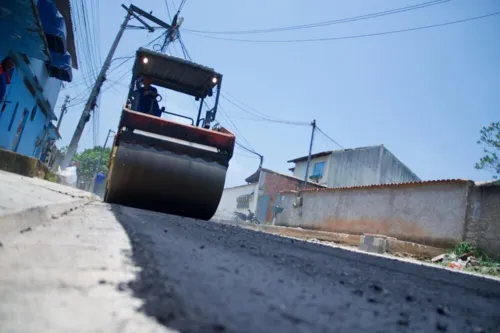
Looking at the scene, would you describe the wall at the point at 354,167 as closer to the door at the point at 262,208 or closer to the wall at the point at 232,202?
the door at the point at 262,208

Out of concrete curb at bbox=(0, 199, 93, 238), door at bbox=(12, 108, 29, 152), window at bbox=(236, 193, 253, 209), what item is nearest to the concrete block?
concrete curb at bbox=(0, 199, 93, 238)

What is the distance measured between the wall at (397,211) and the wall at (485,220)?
0.22 meters

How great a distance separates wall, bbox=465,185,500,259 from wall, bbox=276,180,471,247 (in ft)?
0.72

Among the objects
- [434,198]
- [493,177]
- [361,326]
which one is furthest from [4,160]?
[493,177]

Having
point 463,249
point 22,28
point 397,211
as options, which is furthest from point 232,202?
point 22,28

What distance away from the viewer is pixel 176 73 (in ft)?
22.3

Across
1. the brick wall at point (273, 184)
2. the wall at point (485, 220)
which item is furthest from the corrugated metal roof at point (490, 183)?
the brick wall at point (273, 184)

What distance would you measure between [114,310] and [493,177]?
12162 mm

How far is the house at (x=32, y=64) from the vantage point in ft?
22.3

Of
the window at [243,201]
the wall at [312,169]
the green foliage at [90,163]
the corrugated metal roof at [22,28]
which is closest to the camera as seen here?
the corrugated metal roof at [22,28]

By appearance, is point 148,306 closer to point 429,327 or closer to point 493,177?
point 429,327

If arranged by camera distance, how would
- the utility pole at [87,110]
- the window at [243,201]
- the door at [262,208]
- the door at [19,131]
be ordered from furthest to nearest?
the window at [243,201]
the door at [262,208]
the utility pole at [87,110]
the door at [19,131]

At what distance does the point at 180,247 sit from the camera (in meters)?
1.88

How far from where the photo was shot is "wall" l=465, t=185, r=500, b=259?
9.32 meters
